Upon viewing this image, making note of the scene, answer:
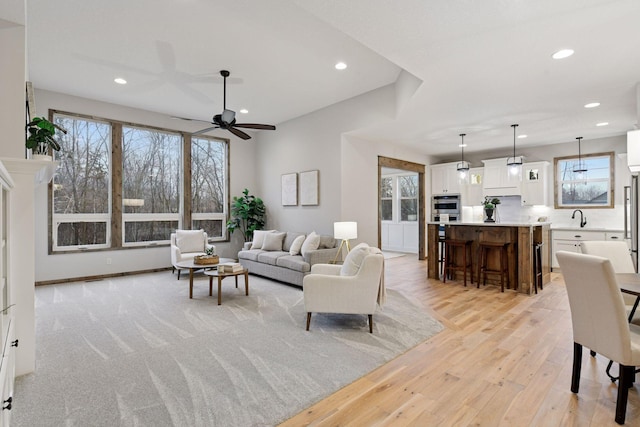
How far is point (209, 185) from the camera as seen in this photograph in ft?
24.7

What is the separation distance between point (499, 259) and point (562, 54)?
10.9 feet

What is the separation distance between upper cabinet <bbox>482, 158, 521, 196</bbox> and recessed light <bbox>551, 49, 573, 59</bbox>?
477 cm

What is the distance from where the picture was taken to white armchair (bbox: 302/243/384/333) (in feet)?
10.7

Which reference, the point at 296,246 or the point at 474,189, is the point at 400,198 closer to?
the point at 474,189

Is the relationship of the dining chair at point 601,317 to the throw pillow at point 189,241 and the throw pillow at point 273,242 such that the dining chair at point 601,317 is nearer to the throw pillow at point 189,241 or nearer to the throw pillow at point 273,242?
the throw pillow at point 273,242

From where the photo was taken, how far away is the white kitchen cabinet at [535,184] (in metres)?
7.20

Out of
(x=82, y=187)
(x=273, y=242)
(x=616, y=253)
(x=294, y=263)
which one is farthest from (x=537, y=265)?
(x=82, y=187)

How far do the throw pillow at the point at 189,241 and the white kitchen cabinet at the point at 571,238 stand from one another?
7.00 meters

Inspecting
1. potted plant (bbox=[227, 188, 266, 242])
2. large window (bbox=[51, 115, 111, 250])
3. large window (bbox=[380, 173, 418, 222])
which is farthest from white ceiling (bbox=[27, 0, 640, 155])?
large window (bbox=[380, 173, 418, 222])

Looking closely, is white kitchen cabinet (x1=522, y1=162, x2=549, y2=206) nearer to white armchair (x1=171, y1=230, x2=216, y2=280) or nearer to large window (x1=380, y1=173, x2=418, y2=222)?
large window (x1=380, y1=173, x2=418, y2=222)

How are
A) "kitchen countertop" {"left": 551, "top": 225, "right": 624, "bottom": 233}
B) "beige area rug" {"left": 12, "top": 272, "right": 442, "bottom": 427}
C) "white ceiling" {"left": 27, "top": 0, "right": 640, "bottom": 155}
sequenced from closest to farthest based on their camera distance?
"beige area rug" {"left": 12, "top": 272, "right": 442, "bottom": 427} → "white ceiling" {"left": 27, "top": 0, "right": 640, "bottom": 155} → "kitchen countertop" {"left": 551, "top": 225, "right": 624, "bottom": 233}

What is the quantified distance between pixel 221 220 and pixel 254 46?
465 centimetres

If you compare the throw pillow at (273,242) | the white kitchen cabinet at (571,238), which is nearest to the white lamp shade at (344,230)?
the throw pillow at (273,242)

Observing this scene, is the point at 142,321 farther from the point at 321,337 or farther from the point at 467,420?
the point at 467,420
